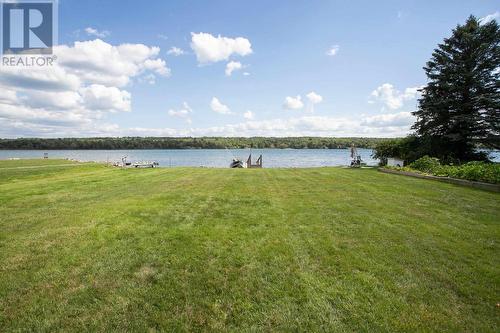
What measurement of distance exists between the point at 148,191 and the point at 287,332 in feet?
26.6

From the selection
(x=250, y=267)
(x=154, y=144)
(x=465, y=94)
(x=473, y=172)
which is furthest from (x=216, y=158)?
(x=154, y=144)

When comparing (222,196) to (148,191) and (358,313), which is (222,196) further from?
(358,313)

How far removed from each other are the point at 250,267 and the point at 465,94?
67.9ft

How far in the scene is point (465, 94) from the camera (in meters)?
18.4

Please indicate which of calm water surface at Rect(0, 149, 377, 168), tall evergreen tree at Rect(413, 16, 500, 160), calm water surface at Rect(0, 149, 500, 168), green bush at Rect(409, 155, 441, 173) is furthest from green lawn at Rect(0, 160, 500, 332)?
calm water surface at Rect(0, 149, 377, 168)

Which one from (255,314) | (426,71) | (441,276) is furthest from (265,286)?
(426,71)

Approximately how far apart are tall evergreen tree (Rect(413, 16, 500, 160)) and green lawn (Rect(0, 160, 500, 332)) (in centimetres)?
1298

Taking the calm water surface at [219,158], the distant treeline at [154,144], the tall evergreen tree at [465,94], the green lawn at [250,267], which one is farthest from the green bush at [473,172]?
the distant treeline at [154,144]

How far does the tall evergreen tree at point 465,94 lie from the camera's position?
17.6 meters

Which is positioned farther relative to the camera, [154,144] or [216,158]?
[154,144]

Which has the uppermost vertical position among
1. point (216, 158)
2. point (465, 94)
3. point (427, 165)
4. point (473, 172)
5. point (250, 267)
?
point (465, 94)

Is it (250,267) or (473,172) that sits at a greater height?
(473,172)

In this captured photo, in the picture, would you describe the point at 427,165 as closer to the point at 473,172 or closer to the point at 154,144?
the point at 473,172

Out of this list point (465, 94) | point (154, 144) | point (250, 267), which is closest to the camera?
point (250, 267)
